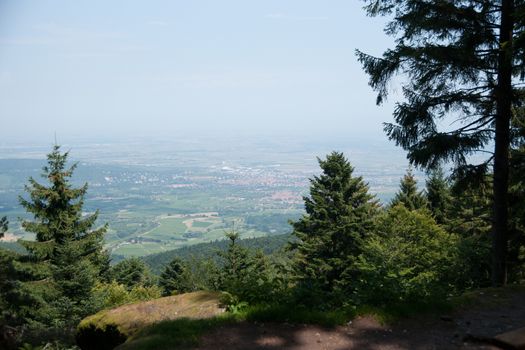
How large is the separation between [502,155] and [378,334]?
543cm

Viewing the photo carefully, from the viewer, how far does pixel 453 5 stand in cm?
819

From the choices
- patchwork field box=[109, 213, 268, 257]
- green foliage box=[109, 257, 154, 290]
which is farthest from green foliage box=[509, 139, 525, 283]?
patchwork field box=[109, 213, 268, 257]

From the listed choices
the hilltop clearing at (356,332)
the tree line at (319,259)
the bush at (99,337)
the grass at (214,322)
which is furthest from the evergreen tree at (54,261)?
the hilltop clearing at (356,332)

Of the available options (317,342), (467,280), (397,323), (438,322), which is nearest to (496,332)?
(438,322)

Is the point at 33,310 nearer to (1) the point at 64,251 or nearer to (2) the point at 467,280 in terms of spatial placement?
(1) the point at 64,251

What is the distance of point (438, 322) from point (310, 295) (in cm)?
208

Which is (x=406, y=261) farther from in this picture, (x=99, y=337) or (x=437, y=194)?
(x=437, y=194)

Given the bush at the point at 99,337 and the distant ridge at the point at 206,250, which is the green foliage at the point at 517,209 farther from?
→ the distant ridge at the point at 206,250

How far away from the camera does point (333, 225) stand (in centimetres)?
2462

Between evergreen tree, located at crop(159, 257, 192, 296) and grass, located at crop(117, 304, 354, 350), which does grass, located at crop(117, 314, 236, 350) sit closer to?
grass, located at crop(117, 304, 354, 350)

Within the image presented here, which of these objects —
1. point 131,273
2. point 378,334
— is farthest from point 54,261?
point 131,273

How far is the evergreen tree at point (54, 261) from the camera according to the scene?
17.0 meters

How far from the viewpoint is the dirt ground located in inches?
210

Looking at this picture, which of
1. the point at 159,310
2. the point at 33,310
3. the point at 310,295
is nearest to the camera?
the point at 310,295
